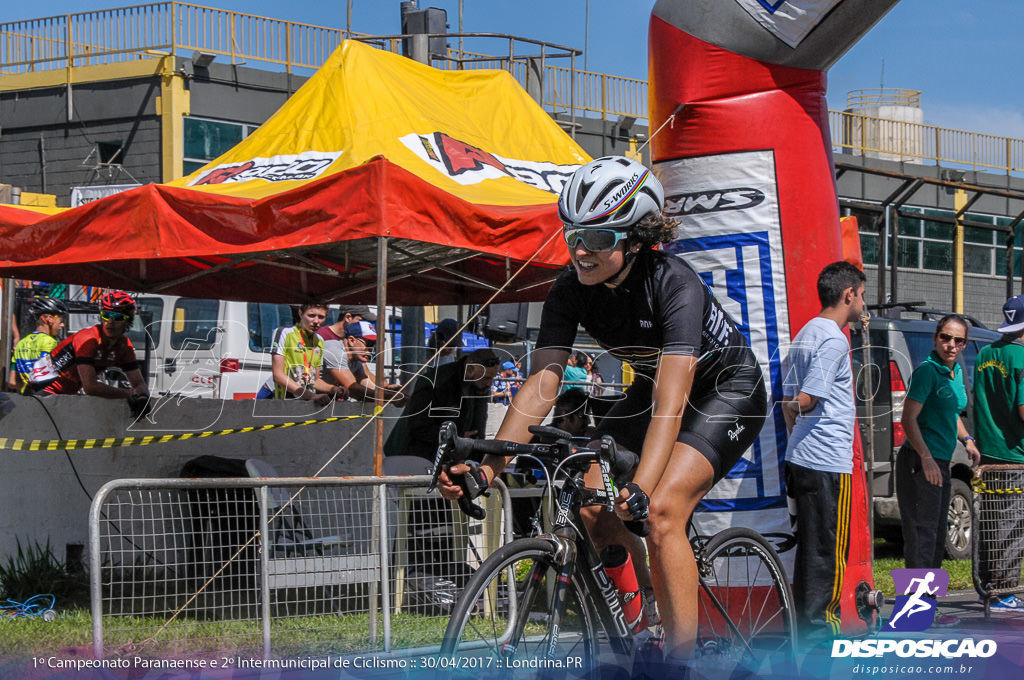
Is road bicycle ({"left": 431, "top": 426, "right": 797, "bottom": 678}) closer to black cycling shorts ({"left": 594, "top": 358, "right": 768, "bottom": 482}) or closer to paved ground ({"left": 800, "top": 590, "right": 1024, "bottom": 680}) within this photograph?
black cycling shorts ({"left": 594, "top": 358, "right": 768, "bottom": 482})

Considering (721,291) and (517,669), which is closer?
(517,669)

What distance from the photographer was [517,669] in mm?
3598

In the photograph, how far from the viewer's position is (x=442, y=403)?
332 inches

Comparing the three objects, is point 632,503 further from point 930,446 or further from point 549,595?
point 930,446

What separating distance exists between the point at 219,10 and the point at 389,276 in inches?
678

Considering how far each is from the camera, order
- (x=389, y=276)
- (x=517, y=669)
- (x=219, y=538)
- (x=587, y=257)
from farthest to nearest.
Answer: (x=389, y=276) < (x=219, y=538) < (x=587, y=257) < (x=517, y=669)

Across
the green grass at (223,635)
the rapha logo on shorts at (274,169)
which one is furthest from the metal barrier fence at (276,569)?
the rapha logo on shorts at (274,169)

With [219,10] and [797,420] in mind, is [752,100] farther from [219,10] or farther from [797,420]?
[219,10]

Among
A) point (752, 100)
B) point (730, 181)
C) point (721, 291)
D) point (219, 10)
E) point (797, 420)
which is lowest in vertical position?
point (797, 420)

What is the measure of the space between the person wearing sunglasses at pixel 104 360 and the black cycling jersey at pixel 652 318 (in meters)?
4.70

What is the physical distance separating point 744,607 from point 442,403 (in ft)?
12.9

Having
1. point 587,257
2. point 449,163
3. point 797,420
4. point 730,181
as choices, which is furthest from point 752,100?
point 449,163

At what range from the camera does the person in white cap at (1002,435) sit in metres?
7.84

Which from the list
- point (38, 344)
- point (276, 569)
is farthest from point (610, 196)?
point (38, 344)
